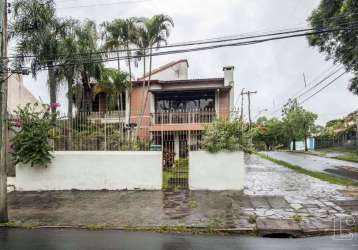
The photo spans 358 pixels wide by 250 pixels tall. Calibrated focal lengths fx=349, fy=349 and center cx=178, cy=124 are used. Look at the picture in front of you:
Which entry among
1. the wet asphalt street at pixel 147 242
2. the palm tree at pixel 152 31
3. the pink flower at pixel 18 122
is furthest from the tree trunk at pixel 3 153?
the palm tree at pixel 152 31

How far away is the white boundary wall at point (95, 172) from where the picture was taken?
13273 millimetres

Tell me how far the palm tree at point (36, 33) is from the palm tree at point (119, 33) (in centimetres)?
461

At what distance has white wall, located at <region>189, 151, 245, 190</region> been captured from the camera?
42.5 ft

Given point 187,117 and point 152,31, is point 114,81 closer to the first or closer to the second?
point 152,31

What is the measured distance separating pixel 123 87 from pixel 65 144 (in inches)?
348

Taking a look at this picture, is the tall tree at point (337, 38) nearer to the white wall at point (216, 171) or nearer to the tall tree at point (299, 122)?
the white wall at point (216, 171)

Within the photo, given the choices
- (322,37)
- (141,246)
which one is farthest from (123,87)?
(141,246)

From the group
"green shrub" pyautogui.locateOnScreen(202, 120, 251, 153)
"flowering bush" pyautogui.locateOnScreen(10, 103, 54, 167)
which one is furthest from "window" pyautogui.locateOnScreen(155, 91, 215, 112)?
"flowering bush" pyautogui.locateOnScreen(10, 103, 54, 167)

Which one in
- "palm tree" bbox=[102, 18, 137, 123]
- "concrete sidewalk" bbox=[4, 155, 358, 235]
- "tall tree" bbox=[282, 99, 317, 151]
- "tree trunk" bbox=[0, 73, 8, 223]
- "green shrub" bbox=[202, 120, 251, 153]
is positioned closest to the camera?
"concrete sidewalk" bbox=[4, 155, 358, 235]

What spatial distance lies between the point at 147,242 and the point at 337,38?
19273mm

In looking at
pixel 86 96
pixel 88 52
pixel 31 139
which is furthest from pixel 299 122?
pixel 31 139

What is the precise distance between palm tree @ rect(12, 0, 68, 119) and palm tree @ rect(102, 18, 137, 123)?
181 inches

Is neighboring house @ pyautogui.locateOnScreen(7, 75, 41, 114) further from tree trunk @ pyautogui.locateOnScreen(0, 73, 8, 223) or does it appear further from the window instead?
tree trunk @ pyautogui.locateOnScreen(0, 73, 8, 223)

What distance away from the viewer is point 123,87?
22.1 meters
